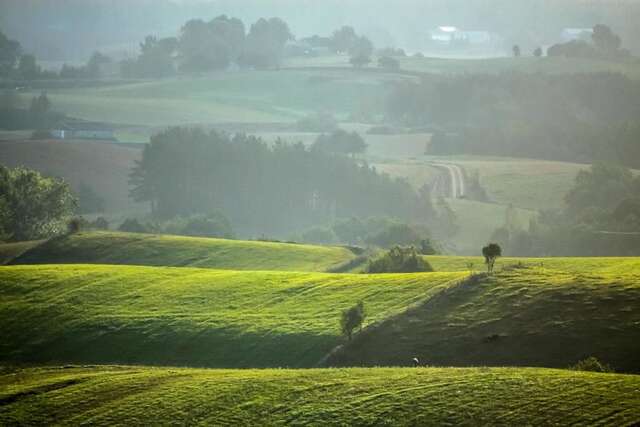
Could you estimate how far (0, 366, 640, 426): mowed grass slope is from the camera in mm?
34656

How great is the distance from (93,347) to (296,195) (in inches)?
4237

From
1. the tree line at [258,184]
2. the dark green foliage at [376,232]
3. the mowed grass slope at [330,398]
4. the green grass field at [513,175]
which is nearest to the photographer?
the mowed grass slope at [330,398]

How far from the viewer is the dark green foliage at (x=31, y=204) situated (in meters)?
111

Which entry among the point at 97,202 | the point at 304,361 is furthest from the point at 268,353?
the point at 97,202

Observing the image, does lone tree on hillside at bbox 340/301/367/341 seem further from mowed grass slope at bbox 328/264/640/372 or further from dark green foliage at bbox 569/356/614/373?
dark green foliage at bbox 569/356/614/373

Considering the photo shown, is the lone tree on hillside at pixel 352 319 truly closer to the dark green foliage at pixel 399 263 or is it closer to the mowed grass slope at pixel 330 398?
the mowed grass slope at pixel 330 398

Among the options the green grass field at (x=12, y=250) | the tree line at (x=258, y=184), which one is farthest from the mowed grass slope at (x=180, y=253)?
the tree line at (x=258, y=184)

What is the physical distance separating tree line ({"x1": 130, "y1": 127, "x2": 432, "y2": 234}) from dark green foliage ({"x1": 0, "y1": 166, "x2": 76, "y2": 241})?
121ft

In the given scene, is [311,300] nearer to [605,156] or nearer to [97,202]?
[97,202]

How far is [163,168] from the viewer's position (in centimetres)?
15750

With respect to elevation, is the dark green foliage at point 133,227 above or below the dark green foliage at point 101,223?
above

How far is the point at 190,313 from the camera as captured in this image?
57281 millimetres

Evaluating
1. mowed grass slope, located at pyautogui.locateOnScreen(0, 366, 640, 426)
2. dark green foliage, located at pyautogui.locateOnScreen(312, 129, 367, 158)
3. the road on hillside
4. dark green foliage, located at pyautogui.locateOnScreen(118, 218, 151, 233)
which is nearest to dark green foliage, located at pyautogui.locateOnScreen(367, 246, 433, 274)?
mowed grass slope, located at pyautogui.locateOnScreen(0, 366, 640, 426)

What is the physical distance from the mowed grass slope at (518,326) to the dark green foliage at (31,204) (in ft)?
224
